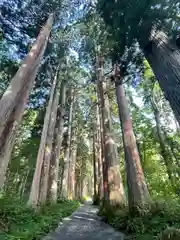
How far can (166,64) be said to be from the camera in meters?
3.81

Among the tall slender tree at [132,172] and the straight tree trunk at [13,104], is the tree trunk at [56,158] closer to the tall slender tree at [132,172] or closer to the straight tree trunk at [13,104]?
the straight tree trunk at [13,104]

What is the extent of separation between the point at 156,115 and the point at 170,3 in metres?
10.6

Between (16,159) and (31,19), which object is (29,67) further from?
(16,159)

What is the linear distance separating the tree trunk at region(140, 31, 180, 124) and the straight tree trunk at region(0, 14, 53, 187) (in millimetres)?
4136

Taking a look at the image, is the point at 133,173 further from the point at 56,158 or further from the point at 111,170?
the point at 56,158

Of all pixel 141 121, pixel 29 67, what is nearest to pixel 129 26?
pixel 29 67

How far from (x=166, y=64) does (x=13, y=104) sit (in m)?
4.58

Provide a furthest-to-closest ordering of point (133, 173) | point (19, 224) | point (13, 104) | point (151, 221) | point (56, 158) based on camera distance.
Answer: point (56, 158) < point (133, 173) < point (13, 104) < point (19, 224) < point (151, 221)

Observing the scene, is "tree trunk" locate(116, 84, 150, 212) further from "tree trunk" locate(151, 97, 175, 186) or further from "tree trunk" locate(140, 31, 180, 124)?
"tree trunk" locate(151, 97, 175, 186)

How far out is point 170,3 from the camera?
429 centimetres

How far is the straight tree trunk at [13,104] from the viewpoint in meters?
6.04

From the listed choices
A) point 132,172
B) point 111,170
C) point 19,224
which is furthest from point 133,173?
point 19,224

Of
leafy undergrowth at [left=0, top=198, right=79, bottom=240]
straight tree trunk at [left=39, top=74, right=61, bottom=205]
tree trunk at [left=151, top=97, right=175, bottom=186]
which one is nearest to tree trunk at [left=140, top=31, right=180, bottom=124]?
leafy undergrowth at [left=0, top=198, right=79, bottom=240]

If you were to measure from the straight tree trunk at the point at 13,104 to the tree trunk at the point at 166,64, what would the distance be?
414 cm
